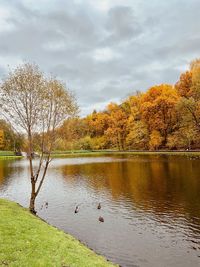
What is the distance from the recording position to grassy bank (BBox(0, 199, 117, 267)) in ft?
44.2

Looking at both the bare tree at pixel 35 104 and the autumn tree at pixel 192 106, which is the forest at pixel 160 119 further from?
the bare tree at pixel 35 104

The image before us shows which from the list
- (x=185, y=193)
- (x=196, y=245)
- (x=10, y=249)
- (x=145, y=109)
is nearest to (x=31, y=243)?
(x=10, y=249)

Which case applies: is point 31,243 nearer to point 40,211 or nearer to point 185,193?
point 40,211

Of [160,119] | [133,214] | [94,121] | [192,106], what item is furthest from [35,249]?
[94,121]

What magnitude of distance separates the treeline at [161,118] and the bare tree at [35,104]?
52117 millimetres

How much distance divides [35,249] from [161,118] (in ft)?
354

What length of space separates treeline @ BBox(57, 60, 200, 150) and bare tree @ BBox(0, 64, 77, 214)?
2052 inches

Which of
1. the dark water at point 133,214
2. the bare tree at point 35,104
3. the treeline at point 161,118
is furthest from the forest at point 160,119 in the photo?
the bare tree at point 35,104

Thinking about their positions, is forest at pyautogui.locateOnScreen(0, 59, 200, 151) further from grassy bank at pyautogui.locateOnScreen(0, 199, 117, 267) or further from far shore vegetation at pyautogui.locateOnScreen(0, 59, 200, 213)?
grassy bank at pyautogui.locateOnScreen(0, 199, 117, 267)

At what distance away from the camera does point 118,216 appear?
29.9 meters

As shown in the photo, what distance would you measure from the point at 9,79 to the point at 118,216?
1873 cm

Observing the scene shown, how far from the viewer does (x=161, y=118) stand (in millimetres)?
118062

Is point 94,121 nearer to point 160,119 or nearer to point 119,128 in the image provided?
point 119,128

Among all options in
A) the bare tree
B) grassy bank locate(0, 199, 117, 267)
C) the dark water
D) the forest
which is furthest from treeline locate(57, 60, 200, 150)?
grassy bank locate(0, 199, 117, 267)
